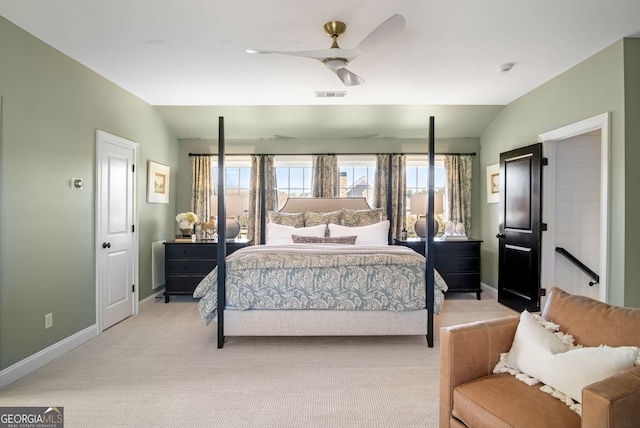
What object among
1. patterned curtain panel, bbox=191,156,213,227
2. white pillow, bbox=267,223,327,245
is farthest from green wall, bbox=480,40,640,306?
patterned curtain panel, bbox=191,156,213,227

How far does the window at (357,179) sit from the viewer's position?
579cm

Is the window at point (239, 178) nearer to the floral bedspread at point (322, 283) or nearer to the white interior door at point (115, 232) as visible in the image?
the white interior door at point (115, 232)

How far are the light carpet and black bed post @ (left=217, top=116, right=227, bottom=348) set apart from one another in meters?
0.31

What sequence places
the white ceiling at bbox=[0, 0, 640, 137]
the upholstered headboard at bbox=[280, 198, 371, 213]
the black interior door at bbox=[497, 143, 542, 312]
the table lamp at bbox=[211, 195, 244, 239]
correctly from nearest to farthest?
the white ceiling at bbox=[0, 0, 640, 137] < the black interior door at bbox=[497, 143, 542, 312] < the table lamp at bbox=[211, 195, 244, 239] < the upholstered headboard at bbox=[280, 198, 371, 213]

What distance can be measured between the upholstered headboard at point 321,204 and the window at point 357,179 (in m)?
0.27

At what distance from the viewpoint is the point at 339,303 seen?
3.27 metres

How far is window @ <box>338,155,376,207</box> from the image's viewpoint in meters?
5.79

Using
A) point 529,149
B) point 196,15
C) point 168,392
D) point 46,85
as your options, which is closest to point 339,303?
point 168,392

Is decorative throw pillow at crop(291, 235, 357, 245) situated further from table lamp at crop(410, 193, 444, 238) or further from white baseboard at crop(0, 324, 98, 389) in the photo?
white baseboard at crop(0, 324, 98, 389)

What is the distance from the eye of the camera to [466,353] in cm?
177

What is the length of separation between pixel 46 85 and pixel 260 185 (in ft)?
10.1

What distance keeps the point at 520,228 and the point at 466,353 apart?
3143mm

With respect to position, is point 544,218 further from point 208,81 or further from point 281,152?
point 208,81

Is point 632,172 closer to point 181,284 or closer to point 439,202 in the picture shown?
point 439,202
